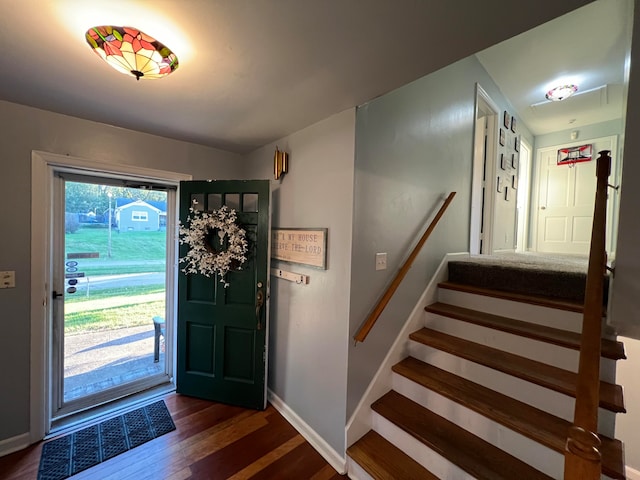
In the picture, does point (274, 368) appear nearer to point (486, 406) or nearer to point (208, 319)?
point (208, 319)

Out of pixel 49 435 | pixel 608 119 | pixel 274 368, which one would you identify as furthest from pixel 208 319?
pixel 608 119

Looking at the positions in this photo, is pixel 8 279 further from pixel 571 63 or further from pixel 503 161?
pixel 571 63

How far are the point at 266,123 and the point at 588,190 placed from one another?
16.9ft

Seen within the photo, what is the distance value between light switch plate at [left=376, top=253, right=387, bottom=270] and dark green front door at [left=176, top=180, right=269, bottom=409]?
97 centimetres

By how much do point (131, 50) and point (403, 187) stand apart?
5.67 feet

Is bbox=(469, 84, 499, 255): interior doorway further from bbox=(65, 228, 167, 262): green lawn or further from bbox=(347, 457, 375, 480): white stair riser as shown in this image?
bbox=(65, 228, 167, 262): green lawn

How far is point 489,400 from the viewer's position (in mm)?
1540

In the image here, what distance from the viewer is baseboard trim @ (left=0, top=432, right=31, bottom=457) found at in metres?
1.73

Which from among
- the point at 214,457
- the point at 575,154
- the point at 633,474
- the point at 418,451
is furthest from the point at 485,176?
the point at 214,457

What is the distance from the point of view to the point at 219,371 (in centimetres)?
233

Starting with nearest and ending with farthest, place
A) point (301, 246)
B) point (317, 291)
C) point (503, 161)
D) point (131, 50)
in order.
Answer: point (131, 50) < point (317, 291) < point (301, 246) < point (503, 161)

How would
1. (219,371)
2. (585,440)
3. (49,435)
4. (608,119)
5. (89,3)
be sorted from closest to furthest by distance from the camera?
(585,440) → (89,3) → (49,435) → (219,371) → (608,119)

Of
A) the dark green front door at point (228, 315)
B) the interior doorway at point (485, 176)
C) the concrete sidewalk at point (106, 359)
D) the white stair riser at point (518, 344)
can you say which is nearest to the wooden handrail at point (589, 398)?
the white stair riser at point (518, 344)

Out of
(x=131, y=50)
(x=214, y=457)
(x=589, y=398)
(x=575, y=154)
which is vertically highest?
(x=575, y=154)
